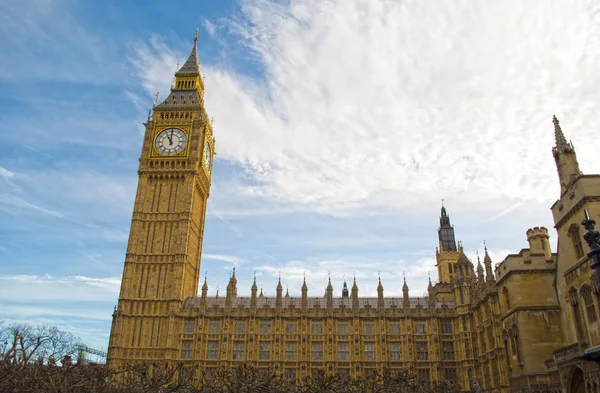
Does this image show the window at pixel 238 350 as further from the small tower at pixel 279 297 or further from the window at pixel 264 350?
the small tower at pixel 279 297

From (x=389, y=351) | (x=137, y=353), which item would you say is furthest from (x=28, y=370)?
(x=389, y=351)

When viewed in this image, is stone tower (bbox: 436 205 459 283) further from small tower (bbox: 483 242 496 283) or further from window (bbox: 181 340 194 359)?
window (bbox: 181 340 194 359)

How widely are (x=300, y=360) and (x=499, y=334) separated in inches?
1063

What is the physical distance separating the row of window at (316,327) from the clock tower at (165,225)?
498 centimetres

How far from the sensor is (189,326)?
221 ft

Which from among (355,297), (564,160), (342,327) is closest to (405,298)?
(355,297)

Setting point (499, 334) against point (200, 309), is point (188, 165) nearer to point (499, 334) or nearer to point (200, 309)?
point (200, 309)

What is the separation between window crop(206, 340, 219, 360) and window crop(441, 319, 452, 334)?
3077cm

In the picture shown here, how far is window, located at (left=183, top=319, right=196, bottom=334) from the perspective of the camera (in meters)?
67.1

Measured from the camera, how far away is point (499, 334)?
4884 cm

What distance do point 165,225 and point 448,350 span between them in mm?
44562

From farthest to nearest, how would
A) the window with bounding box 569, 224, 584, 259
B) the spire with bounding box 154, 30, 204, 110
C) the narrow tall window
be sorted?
the spire with bounding box 154, 30, 204, 110, the narrow tall window, the window with bounding box 569, 224, 584, 259

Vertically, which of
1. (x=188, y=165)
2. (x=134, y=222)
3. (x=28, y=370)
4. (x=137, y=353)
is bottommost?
(x=28, y=370)

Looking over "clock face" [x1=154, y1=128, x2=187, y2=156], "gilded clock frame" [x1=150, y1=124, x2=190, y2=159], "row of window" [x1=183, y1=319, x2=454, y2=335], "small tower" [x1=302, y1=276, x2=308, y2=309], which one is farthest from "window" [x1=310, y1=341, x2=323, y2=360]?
"clock face" [x1=154, y1=128, x2=187, y2=156]
